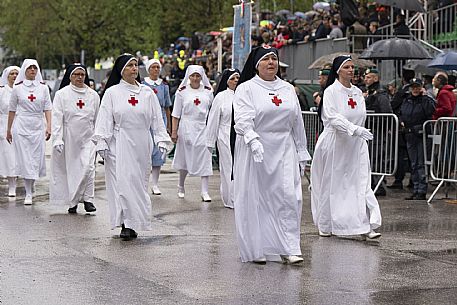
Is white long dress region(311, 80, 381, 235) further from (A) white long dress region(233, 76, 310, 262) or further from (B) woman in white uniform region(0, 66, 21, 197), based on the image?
(B) woman in white uniform region(0, 66, 21, 197)

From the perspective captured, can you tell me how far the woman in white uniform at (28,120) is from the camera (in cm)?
1639

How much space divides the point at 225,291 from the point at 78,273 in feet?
4.98

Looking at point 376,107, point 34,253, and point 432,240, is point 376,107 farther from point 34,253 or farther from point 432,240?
point 34,253

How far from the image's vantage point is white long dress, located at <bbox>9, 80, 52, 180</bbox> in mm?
16406

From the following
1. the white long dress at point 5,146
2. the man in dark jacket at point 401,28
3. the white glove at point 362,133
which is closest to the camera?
the white glove at point 362,133

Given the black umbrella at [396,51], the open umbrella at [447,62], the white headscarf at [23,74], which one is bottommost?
the white headscarf at [23,74]

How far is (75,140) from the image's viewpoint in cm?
1484

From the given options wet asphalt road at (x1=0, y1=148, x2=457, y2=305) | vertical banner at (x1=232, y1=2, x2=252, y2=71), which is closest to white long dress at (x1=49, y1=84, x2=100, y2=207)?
wet asphalt road at (x1=0, y1=148, x2=457, y2=305)

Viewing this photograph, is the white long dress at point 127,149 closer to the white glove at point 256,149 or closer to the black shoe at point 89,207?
the black shoe at point 89,207

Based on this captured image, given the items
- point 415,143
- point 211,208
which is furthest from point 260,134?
point 415,143

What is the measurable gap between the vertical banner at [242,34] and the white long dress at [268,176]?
973 centimetres

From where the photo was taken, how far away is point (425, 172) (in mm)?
16734

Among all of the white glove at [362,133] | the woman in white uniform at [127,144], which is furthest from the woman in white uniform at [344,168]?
the woman in white uniform at [127,144]

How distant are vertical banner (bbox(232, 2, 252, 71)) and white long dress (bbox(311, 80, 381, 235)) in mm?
8024
